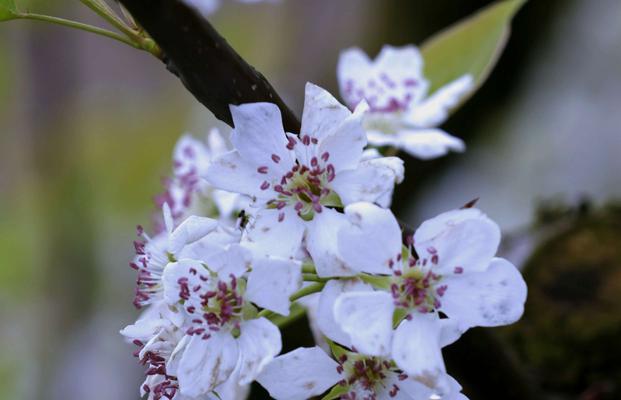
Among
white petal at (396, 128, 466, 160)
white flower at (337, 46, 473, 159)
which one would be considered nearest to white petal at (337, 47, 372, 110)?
white flower at (337, 46, 473, 159)

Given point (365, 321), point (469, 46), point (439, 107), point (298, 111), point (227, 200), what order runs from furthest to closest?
point (298, 111) → point (469, 46) → point (439, 107) → point (227, 200) → point (365, 321)

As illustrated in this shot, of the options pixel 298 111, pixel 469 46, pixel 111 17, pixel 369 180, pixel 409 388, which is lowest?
pixel 409 388

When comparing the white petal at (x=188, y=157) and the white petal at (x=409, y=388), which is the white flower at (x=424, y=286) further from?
the white petal at (x=188, y=157)

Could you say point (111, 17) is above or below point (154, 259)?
above

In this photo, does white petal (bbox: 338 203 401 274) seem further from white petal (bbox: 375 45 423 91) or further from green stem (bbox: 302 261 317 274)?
white petal (bbox: 375 45 423 91)

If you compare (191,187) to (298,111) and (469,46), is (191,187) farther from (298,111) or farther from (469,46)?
(298,111)

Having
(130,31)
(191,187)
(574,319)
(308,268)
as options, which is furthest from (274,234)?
(574,319)

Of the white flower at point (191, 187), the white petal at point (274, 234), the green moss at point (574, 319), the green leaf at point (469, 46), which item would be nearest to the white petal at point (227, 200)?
Result: the white flower at point (191, 187)
